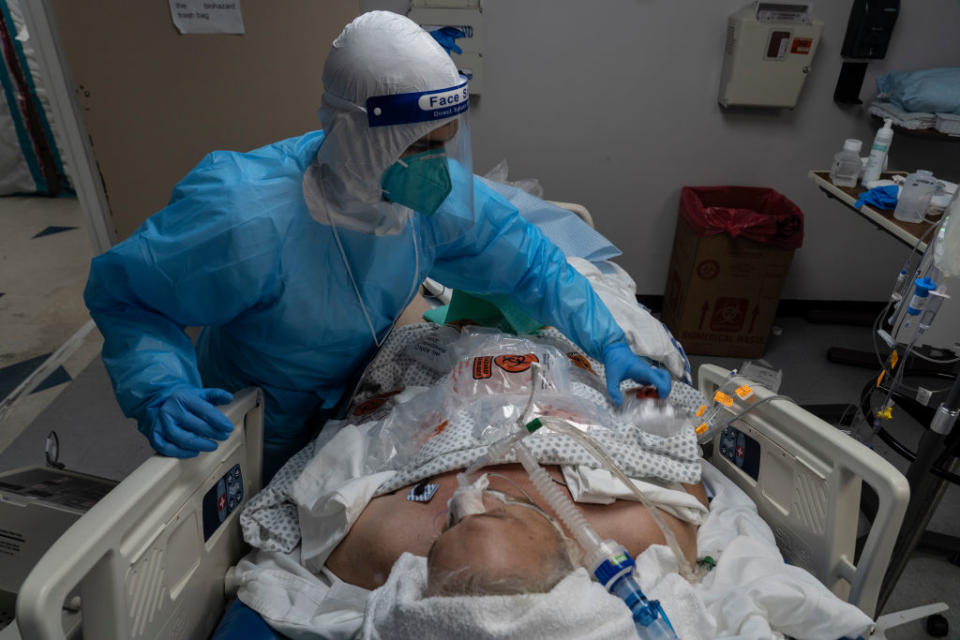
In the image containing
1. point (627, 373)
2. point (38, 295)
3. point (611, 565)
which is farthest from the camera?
point (38, 295)

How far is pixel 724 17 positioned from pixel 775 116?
0.49 m

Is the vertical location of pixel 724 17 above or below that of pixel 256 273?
above

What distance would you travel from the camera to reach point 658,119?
2.80 metres

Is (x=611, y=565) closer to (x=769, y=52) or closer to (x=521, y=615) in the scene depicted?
(x=521, y=615)

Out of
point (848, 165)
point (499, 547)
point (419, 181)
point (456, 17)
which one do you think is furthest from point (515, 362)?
point (456, 17)

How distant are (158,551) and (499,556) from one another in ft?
1.68

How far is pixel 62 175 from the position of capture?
439 cm

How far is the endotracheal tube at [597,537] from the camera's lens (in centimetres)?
85

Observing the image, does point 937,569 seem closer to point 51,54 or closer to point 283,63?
point 283,63

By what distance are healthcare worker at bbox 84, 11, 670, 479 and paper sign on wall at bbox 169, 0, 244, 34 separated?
1366 mm

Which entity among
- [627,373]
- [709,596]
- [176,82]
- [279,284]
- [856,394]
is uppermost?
[176,82]

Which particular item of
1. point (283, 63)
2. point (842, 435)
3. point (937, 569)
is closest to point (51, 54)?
point (283, 63)

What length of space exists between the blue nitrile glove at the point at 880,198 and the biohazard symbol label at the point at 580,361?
4.06ft

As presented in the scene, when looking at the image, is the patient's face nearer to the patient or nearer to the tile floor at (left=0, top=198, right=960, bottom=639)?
the patient
